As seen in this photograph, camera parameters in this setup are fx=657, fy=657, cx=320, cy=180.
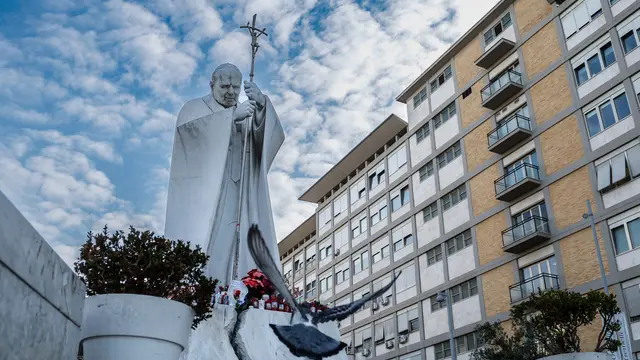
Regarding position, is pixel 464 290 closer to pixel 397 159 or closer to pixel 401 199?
pixel 401 199

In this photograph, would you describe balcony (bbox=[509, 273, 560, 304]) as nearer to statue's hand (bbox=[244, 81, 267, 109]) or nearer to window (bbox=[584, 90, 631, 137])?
window (bbox=[584, 90, 631, 137])

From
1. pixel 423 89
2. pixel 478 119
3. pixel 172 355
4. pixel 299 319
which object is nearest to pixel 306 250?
pixel 423 89

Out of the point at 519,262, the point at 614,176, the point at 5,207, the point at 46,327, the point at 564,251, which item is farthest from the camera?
the point at 519,262

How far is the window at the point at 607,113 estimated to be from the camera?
2705 cm

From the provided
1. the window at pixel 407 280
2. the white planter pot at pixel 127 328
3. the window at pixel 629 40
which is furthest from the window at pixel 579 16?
the white planter pot at pixel 127 328

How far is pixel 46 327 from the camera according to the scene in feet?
13.1

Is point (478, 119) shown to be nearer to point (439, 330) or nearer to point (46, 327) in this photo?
point (439, 330)

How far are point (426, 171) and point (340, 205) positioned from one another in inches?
483

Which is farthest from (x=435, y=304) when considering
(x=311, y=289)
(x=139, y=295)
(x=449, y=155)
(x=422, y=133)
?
(x=139, y=295)

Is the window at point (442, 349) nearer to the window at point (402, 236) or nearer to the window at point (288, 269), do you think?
the window at point (402, 236)

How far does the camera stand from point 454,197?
121 feet

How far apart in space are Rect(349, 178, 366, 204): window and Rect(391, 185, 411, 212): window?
4790 millimetres

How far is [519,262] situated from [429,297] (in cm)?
781

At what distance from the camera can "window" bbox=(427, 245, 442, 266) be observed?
37562 mm
